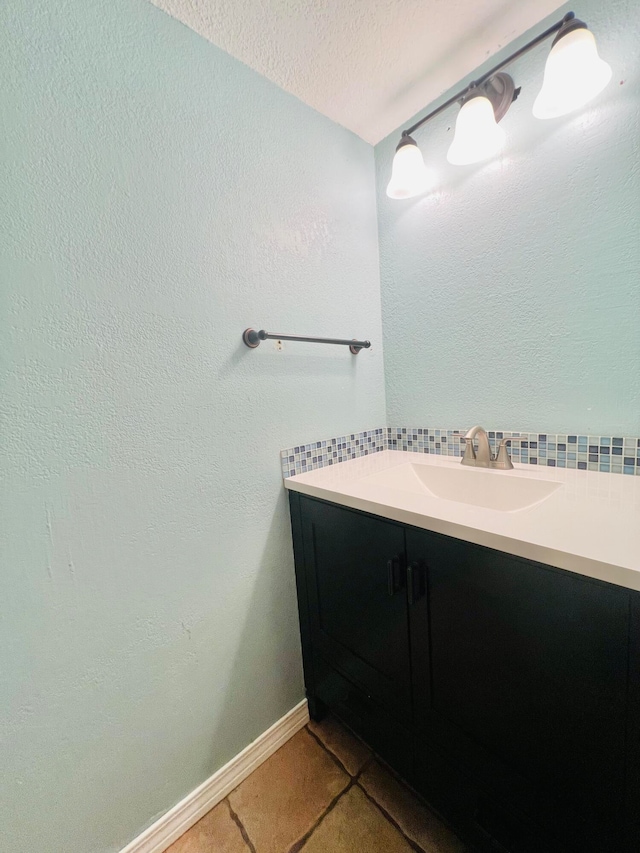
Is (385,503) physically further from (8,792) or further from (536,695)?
(8,792)

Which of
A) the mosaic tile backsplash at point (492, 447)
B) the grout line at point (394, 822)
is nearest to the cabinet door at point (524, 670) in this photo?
the grout line at point (394, 822)

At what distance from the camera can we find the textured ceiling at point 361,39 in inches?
34.1

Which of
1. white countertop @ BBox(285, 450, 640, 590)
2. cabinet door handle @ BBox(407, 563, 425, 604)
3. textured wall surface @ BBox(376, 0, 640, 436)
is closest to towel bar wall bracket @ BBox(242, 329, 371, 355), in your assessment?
textured wall surface @ BBox(376, 0, 640, 436)

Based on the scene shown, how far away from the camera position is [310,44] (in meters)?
0.95

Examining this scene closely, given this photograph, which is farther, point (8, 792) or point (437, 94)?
point (437, 94)

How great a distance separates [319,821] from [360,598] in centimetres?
59

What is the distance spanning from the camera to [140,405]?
828 millimetres

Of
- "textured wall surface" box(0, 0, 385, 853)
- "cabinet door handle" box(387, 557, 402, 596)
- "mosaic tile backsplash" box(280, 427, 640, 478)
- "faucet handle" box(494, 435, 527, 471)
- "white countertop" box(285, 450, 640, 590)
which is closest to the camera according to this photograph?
"white countertop" box(285, 450, 640, 590)

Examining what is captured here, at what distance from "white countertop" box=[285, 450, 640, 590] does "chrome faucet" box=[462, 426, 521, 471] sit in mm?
44

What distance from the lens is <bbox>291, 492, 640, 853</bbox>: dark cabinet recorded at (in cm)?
55

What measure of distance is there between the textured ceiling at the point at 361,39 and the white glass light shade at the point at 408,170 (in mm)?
223

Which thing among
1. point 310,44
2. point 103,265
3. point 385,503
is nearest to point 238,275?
point 103,265

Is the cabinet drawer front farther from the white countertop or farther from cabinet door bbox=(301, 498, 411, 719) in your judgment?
the white countertop

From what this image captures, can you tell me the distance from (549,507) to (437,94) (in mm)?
1349
